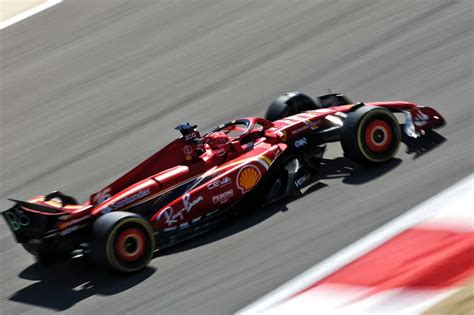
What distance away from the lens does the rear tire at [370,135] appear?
32.0 feet

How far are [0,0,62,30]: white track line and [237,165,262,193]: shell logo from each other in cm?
884

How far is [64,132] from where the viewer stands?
13109 millimetres

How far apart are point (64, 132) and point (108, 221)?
477cm

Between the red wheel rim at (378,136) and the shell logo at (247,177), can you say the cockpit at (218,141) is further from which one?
the red wheel rim at (378,136)

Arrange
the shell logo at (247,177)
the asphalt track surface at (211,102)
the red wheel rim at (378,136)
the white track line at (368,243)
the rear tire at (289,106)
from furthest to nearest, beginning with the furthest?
the rear tire at (289,106)
the red wheel rim at (378,136)
the shell logo at (247,177)
the asphalt track surface at (211,102)
the white track line at (368,243)

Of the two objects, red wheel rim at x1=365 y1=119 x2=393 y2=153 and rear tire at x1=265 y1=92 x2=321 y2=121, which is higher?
rear tire at x1=265 y1=92 x2=321 y2=121

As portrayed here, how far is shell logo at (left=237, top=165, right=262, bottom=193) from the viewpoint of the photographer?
9469 millimetres

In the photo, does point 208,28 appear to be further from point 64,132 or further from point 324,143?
point 324,143

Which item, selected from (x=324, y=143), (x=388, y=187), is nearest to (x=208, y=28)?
(x=324, y=143)

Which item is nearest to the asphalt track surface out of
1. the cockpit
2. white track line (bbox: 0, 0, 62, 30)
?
white track line (bbox: 0, 0, 62, 30)

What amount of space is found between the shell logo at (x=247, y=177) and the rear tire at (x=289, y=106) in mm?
1597

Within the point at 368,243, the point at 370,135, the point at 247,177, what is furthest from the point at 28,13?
the point at 368,243

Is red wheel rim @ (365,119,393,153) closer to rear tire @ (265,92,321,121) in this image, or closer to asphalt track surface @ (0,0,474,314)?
asphalt track surface @ (0,0,474,314)

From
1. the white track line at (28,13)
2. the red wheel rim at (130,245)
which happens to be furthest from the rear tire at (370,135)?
the white track line at (28,13)
